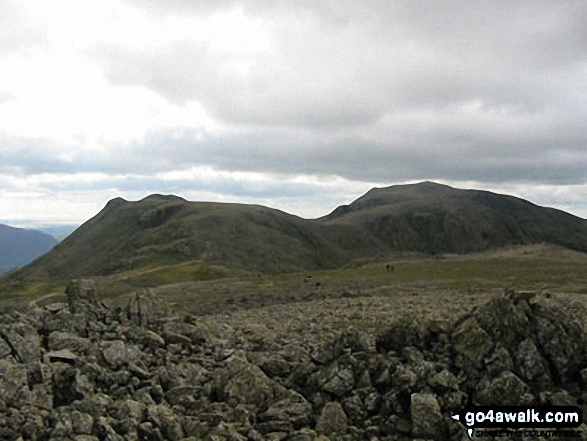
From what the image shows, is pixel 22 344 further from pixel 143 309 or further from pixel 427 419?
pixel 427 419

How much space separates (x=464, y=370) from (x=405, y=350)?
2.72 m

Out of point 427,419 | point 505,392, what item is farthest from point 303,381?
point 505,392

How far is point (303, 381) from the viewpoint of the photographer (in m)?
23.8

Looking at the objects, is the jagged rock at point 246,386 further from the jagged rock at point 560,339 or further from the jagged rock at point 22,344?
the jagged rock at point 560,339

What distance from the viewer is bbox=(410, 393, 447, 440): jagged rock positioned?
62.7ft

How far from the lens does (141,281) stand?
11700 cm

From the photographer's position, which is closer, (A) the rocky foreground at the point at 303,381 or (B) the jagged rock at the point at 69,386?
(A) the rocky foreground at the point at 303,381

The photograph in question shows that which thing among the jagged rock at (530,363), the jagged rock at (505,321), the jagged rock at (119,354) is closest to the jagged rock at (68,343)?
the jagged rock at (119,354)

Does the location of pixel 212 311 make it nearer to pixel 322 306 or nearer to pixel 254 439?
pixel 322 306

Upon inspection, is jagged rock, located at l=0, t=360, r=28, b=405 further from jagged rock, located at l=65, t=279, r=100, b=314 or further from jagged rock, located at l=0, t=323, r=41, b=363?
jagged rock, located at l=65, t=279, r=100, b=314

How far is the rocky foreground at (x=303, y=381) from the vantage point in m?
19.2

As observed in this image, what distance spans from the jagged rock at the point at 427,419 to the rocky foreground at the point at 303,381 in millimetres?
38

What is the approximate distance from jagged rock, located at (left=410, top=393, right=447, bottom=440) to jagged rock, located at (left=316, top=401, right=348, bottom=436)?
2.68 metres

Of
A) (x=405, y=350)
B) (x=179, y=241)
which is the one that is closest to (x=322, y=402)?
(x=405, y=350)
